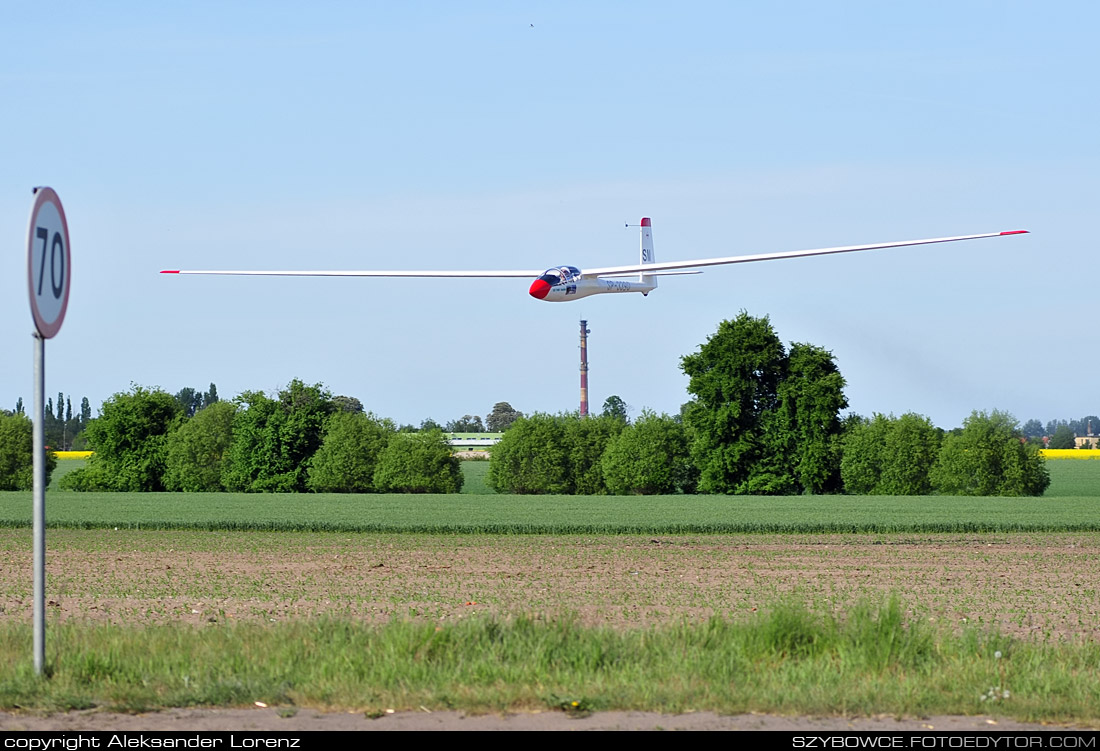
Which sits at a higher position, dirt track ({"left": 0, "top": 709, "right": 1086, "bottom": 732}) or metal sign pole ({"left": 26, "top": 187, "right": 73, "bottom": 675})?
metal sign pole ({"left": 26, "top": 187, "right": 73, "bottom": 675})

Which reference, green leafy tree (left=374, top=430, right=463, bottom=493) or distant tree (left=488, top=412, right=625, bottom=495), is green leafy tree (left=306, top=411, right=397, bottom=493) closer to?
green leafy tree (left=374, top=430, right=463, bottom=493)

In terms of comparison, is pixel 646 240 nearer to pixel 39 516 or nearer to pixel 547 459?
pixel 547 459

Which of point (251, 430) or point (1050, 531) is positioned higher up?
point (251, 430)

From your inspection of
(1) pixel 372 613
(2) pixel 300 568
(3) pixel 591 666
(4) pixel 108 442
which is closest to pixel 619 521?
(2) pixel 300 568

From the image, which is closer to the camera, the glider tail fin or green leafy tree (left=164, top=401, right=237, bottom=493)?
the glider tail fin

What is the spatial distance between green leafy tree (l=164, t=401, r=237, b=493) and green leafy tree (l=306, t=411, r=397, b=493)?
6674 millimetres

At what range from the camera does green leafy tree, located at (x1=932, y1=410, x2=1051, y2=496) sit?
60.9 metres

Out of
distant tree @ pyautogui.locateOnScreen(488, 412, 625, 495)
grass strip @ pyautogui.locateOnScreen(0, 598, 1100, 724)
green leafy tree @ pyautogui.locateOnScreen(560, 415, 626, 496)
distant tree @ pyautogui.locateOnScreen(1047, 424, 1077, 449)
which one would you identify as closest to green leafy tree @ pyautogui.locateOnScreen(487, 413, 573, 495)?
distant tree @ pyautogui.locateOnScreen(488, 412, 625, 495)

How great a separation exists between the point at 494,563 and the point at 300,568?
11.7 ft

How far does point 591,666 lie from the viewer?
29.5 ft

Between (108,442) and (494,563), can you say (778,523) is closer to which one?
(494,563)

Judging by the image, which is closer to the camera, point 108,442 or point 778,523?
point 778,523

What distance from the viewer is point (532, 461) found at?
67.8 meters

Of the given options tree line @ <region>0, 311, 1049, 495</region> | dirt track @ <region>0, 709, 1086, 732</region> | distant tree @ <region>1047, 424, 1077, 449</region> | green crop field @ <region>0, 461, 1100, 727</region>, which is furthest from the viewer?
distant tree @ <region>1047, 424, 1077, 449</region>
